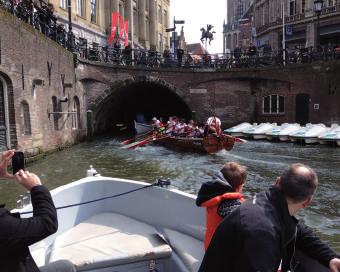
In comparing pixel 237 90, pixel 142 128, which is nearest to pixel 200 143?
pixel 142 128

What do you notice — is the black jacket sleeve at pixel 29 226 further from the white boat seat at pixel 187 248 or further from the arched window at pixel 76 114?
the arched window at pixel 76 114

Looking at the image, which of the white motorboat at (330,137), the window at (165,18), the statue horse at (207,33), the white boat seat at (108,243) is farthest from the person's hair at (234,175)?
the window at (165,18)

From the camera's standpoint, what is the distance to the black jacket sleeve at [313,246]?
2.69 m

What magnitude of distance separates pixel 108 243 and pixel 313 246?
266 cm

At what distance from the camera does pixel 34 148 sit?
48.1 ft

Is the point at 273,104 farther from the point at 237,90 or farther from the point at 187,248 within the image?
the point at 187,248

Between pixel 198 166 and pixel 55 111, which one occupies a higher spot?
pixel 55 111

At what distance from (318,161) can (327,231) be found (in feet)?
25.3

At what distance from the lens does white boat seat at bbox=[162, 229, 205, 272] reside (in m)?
4.16

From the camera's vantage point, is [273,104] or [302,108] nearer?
[302,108]

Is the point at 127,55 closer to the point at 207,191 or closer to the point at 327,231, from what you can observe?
the point at 327,231

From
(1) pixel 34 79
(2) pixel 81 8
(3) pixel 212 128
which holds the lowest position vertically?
(3) pixel 212 128

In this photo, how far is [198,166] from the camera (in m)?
14.3

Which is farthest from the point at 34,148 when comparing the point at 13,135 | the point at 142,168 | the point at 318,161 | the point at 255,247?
the point at 255,247
